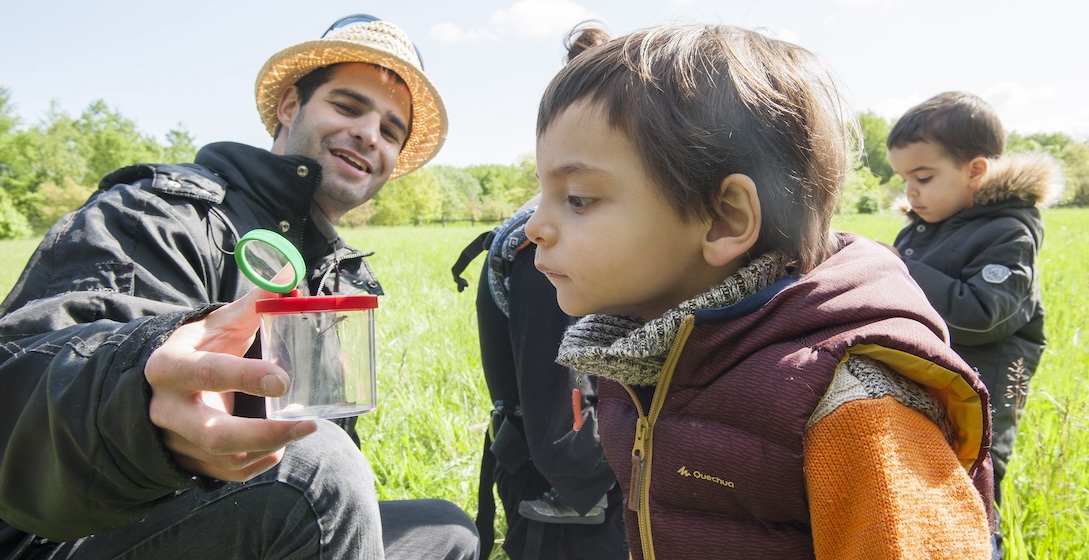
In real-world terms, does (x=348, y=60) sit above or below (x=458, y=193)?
below

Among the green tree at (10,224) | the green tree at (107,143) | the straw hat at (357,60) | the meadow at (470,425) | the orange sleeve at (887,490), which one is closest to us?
the orange sleeve at (887,490)

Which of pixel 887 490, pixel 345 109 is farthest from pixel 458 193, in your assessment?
pixel 887 490

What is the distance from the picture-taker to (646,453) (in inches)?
54.8

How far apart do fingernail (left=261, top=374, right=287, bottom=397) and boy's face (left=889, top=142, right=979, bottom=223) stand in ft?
9.90

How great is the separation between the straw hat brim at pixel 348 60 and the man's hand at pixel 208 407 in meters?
1.80

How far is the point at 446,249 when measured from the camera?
55.6ft

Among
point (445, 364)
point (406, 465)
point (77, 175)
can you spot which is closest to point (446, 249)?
point (445, 364)

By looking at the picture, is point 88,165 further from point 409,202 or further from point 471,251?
point 471,251

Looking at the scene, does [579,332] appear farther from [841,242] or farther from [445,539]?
[445,539]

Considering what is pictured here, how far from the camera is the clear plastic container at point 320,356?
3.89 feet

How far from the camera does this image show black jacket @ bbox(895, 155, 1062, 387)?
2750mm

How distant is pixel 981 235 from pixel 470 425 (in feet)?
9.11

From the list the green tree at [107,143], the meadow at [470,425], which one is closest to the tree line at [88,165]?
the green tree at [107,143]

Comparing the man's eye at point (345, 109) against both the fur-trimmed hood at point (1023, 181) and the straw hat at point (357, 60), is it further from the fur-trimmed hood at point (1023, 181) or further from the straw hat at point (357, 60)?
the fur-trimmed hood at point (1023, 181)
